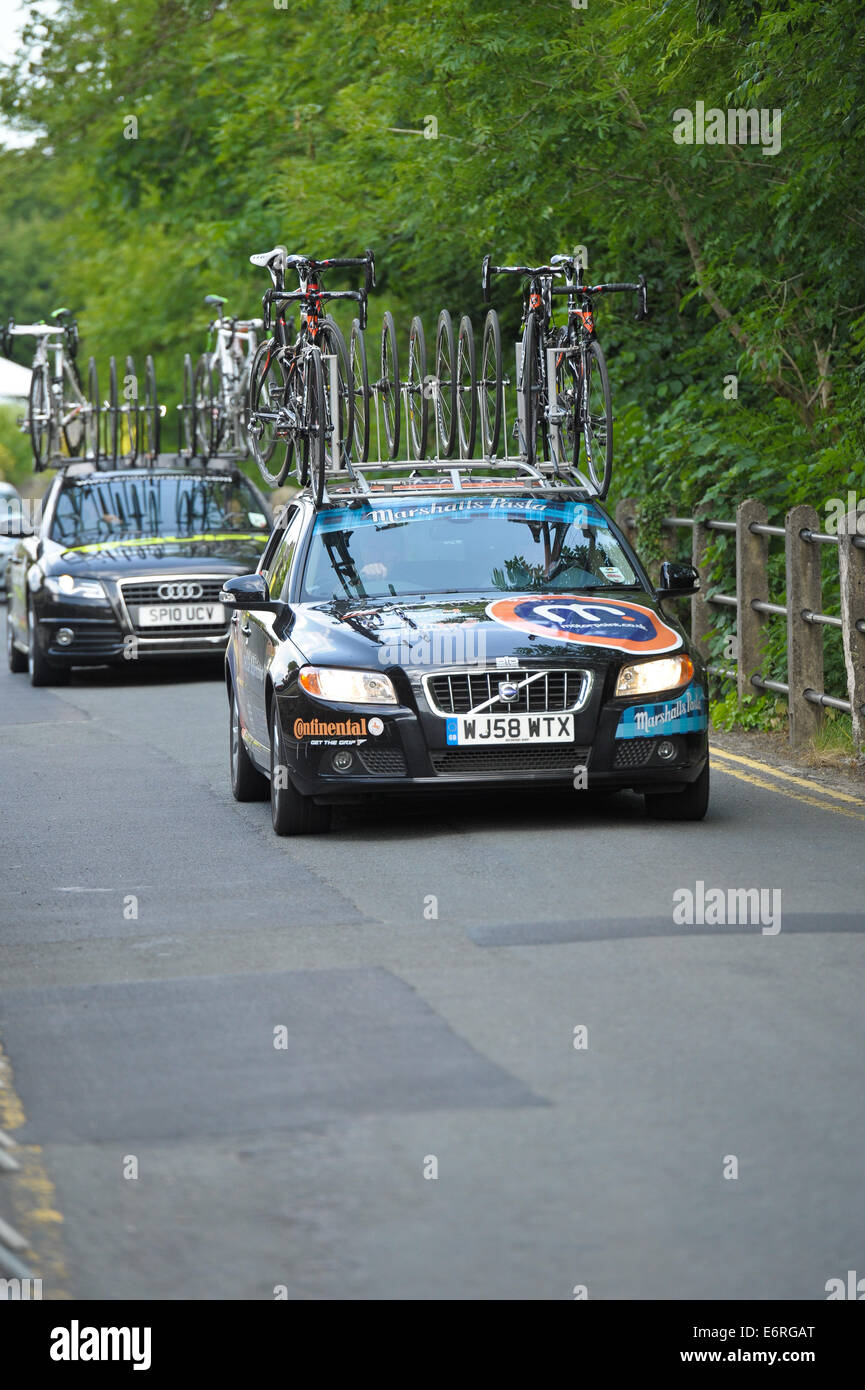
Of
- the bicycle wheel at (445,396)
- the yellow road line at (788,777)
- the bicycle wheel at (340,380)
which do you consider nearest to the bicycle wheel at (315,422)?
the bicycle wheel at (340,380)

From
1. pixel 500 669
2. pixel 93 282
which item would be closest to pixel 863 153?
pixel 500 669

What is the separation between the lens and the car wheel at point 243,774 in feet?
40.5

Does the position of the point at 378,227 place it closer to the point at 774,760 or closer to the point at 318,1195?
the point at 774,760

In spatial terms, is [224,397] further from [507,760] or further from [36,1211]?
[36,1211]

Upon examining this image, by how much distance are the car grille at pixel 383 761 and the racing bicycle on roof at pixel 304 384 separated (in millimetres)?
2028

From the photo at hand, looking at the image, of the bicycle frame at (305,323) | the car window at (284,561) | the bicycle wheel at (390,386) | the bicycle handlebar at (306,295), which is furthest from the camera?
the bicycle wheel at (390,386)

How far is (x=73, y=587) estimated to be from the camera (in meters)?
20.3

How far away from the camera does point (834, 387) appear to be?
17.4 meters

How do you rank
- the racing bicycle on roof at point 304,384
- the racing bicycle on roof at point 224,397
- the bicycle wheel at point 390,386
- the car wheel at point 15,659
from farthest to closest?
the car wheel at point 15,659 < the racing bicycle on roof at point 224,397 < the bicycle wheel at point 390,386 < the racing bicycle on roof at point 304,384

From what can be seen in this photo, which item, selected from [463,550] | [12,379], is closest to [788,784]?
[463,550]

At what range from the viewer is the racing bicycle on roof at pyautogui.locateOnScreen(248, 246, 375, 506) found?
13.2m

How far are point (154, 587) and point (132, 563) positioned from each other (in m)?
0.38

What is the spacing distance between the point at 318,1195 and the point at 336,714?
17.4 ft

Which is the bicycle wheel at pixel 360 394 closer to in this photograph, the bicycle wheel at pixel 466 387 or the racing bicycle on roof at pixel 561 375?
the bicycle wheel at pixel 466 387
